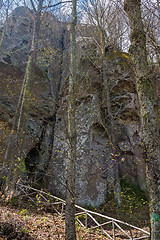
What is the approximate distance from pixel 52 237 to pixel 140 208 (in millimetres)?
5400

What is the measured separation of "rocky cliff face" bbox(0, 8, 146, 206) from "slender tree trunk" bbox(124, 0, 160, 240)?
161 inches

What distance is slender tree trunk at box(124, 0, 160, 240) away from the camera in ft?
8.12

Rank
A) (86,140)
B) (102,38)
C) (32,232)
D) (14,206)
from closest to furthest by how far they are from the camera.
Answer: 1. (32,232)
2. (14,206)
3. (86,140)
4. (102,38)

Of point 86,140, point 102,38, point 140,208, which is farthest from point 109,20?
point 140,208

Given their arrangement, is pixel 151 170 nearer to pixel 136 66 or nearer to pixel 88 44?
pixel 136 66

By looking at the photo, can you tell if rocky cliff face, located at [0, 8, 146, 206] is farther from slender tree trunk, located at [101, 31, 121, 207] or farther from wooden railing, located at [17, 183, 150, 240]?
wooden railing, located at [17, 183, 150, 240]

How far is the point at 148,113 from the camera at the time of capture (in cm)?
292

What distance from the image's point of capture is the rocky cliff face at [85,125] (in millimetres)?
7957

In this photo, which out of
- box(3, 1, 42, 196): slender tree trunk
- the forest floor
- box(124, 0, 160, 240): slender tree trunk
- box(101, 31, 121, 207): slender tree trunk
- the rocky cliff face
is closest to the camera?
box(124, 0, 160, 240): slender tree trunk

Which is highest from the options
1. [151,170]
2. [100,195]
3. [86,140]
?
[86,140]

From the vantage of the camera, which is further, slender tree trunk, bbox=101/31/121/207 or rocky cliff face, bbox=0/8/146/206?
rocky cliff face, bbox=0/8/146/206

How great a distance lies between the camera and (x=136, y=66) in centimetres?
327

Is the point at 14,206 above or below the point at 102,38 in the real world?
below

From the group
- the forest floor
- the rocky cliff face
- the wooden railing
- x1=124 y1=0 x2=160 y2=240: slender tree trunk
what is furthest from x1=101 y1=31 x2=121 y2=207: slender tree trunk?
x1=124 y1=0 x2=160 y2=240: slender tree trunk
